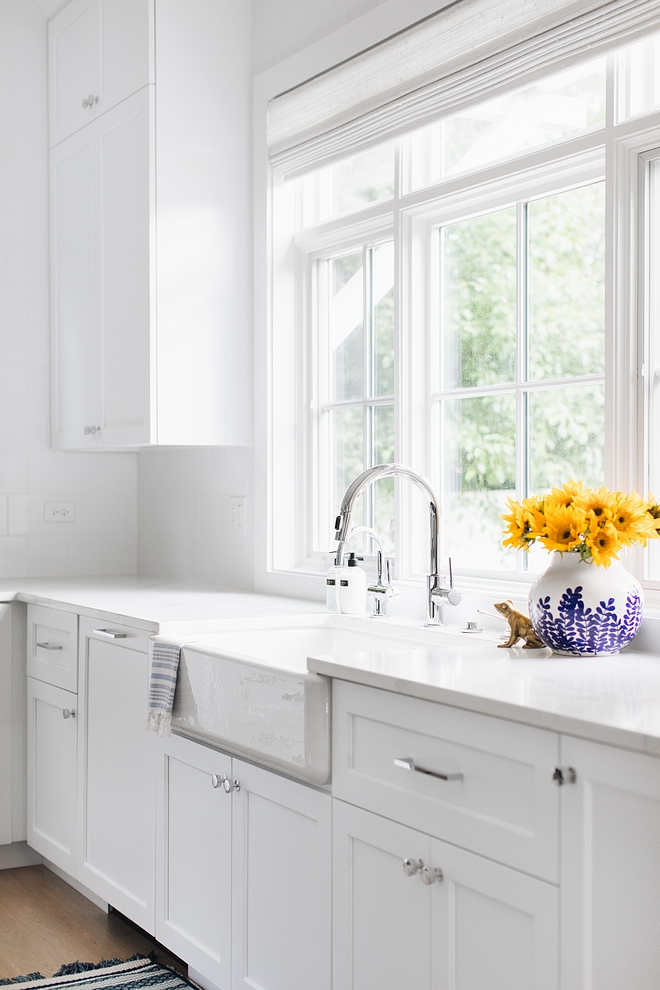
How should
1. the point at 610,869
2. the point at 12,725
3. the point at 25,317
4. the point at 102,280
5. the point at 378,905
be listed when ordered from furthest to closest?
the point at 25,317 < the point at 102,280 < the point at 12,725 < the point at 378,905 < the point at 610,869

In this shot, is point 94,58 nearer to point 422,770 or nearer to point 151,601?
point 151,601

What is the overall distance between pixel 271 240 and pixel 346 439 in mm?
667

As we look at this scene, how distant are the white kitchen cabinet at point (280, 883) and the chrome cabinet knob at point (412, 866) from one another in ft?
0.76

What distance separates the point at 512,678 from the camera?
163 centimetres

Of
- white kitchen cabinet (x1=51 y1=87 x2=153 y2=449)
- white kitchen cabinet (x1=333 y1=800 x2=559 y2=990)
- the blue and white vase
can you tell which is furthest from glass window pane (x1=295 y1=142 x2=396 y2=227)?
white kitchen cabinet (x1=333 y1=800 x2=559 y2=990)

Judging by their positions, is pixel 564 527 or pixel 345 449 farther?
pixel 345 449

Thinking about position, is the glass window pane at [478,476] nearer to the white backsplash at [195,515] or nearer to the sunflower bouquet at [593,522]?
the sunflower bouquet at [593,522]

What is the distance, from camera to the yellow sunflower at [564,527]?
1.84 meters

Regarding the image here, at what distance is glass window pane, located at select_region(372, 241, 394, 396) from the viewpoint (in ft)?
9.68

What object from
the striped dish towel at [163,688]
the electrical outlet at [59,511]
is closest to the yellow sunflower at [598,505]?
the striped dish towel at [163,688]

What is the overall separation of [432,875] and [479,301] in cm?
152

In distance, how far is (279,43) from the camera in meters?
3.13

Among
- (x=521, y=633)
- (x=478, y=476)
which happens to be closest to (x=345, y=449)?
(x=478, y=476)

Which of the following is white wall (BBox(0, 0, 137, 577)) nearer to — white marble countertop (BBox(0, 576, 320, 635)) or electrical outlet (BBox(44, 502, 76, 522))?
electrical outlet (BBox(44, 502, 76, 522))
